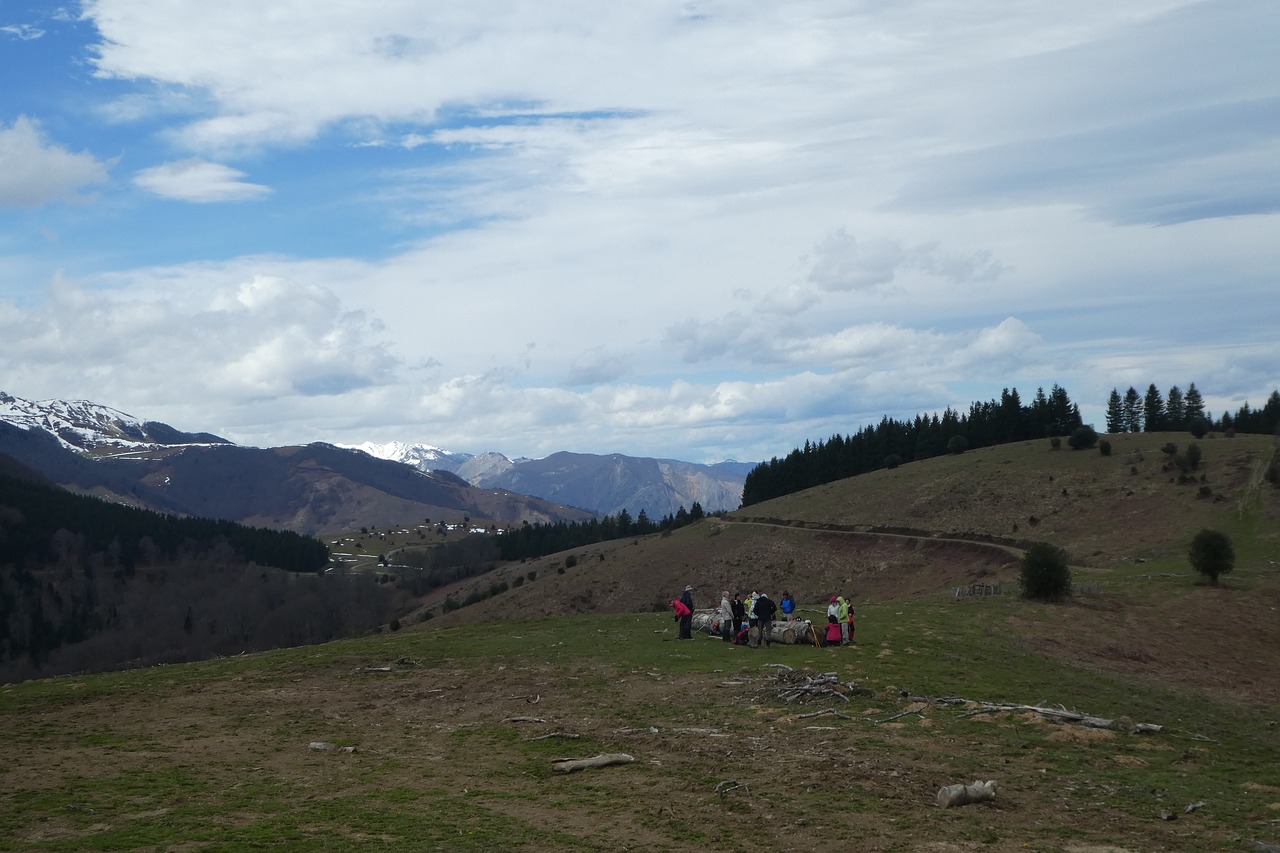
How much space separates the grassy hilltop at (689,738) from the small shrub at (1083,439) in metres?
57.9

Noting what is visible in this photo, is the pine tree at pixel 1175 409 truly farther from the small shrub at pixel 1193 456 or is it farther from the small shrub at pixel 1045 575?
the small shrub at pixel 1045 575

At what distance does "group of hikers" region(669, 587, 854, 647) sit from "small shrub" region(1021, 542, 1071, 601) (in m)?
14.0

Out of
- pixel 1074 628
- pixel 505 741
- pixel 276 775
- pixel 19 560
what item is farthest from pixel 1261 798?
pixel 19 560

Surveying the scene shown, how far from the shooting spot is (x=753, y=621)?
32906mm

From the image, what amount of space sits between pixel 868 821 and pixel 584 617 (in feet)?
99.2

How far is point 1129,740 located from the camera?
65.9 ft

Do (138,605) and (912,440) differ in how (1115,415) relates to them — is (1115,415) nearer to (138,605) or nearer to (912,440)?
(912,440)

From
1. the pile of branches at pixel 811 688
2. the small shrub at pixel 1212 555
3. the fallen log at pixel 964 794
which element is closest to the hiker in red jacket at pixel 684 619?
the pile of branches at pixel 811 688

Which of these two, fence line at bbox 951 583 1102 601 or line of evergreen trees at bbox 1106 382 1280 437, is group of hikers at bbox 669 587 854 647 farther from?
line of evergreen trees at bbox 1106 382 1280 437

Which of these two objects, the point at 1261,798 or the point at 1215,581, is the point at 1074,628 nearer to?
the point at 1215,581

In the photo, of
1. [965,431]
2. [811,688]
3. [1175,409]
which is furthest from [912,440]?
[811,688]

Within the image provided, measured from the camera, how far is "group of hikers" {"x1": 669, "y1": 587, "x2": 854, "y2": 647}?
105 ft

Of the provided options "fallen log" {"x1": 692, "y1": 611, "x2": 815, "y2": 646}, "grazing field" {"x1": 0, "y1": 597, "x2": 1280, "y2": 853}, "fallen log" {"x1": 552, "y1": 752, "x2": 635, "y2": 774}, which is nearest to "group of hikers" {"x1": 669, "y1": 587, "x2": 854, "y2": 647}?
"fallen log" {"x1": 692, "y1": 611, "x2": 815, "y2": 646}

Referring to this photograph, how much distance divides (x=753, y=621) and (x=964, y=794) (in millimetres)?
17664
